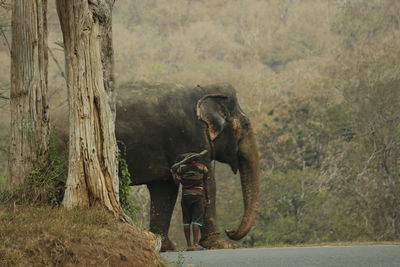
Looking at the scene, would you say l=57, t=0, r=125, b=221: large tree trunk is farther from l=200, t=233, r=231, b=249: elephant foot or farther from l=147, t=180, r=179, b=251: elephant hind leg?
l=147, t=180, r=179, b=251: elephant hind leg

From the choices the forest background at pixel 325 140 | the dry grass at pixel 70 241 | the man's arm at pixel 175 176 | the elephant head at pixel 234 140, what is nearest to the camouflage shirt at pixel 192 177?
the man's arm at pixel 175 176

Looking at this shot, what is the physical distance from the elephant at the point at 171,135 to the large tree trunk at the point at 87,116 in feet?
22.2

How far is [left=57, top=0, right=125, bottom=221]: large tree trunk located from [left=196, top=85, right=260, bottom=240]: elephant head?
7.83 meters

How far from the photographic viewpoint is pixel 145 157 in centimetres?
1581

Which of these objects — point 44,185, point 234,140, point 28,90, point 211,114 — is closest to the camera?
point 44,185

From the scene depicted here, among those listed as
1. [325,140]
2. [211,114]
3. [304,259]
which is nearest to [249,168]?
[211,114]

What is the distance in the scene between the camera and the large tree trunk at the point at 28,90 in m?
9.36

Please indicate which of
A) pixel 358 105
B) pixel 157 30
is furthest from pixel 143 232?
pixel 157 30

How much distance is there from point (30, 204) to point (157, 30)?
7905 cm

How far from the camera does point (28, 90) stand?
31.4 ft

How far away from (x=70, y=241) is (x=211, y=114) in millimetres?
9947

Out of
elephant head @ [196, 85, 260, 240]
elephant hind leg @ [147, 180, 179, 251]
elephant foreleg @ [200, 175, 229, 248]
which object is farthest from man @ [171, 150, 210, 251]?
elephant hind leg @ [147, 180, 179, 251]

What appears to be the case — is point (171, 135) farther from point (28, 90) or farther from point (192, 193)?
point (28, 90)

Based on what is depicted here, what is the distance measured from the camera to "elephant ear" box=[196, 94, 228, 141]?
16438 mm
